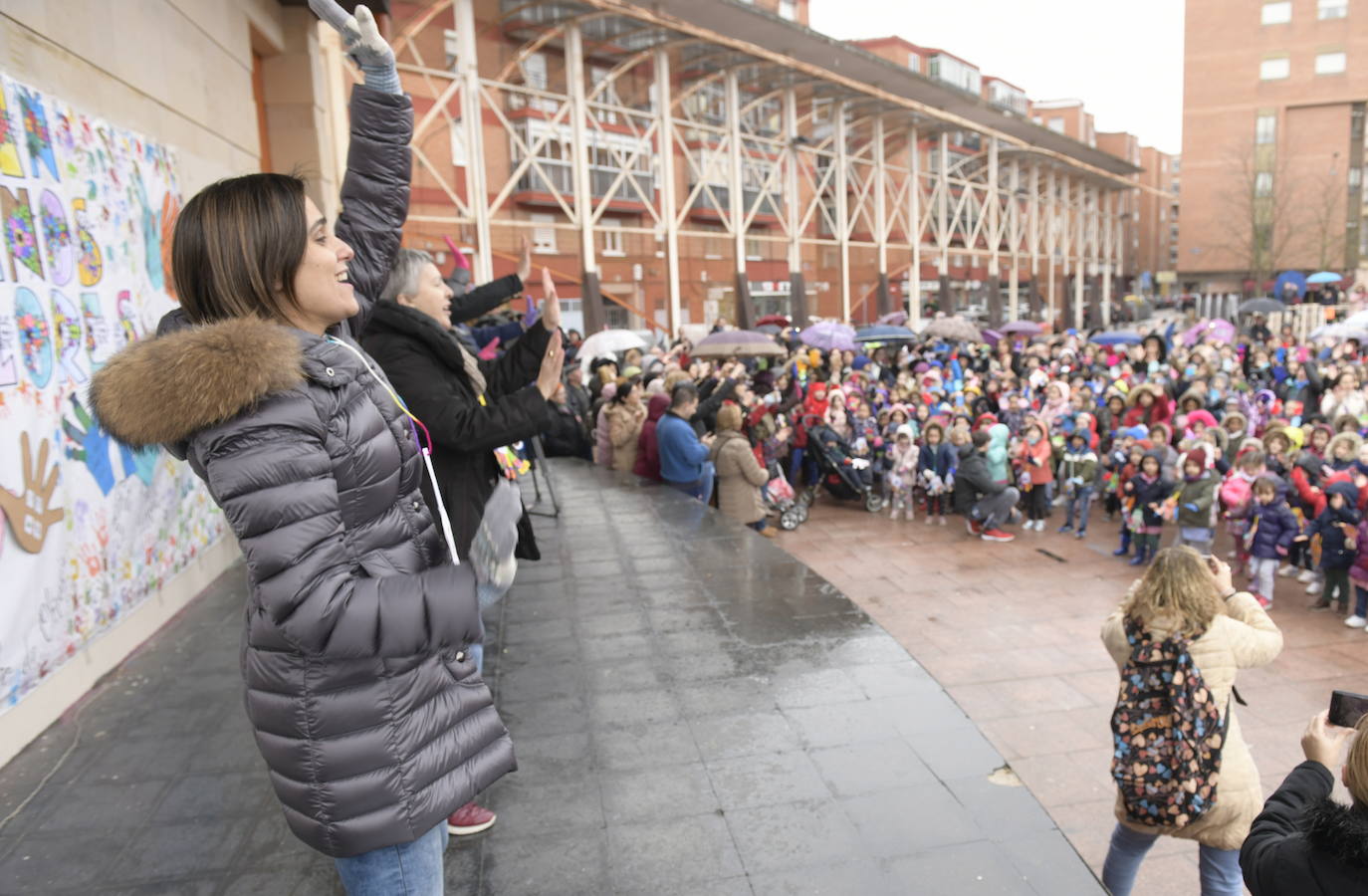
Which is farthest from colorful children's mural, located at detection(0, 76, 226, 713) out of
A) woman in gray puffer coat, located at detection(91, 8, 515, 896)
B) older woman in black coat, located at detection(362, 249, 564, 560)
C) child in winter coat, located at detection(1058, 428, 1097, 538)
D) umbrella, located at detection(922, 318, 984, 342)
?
umbrella, located at detection(922, 318, 984, 342)

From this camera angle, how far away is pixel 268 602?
1.23 metres

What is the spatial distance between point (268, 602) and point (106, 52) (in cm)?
381

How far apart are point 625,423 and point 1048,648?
471 cm

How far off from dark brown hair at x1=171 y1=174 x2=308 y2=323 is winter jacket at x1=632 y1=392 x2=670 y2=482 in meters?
6.46

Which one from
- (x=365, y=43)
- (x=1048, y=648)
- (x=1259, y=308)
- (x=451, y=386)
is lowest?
(x=1048, y=648)

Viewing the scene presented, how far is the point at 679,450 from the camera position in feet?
24.3

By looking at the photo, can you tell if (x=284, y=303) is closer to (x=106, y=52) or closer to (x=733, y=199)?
(x=106, y=52)

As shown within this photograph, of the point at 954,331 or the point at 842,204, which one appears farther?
the point at 842,204

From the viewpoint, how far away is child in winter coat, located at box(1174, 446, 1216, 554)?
7.29m

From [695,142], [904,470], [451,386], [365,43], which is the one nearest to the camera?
[365,43]

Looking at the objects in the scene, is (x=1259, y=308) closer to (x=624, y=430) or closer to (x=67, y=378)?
(x=624, y=430)

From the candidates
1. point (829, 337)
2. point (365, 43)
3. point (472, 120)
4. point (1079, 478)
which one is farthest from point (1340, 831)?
point (472, 120)

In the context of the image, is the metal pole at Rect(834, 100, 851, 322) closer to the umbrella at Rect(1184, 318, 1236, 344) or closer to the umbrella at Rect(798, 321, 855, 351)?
the umbrella at Rect(798, 321, 855, 351)

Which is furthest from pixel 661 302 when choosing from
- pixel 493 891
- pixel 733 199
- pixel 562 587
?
pixel 493 891
